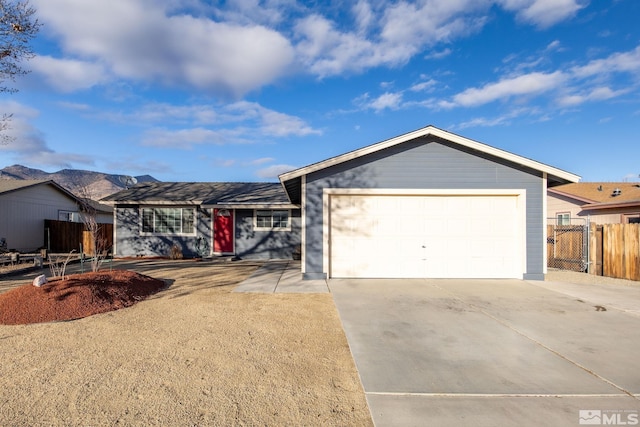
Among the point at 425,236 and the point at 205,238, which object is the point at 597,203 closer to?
the point at 425,236

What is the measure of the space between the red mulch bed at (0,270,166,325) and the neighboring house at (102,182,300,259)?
7352mm

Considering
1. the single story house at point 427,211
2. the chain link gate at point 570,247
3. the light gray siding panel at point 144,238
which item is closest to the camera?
the single story house at point 427,211

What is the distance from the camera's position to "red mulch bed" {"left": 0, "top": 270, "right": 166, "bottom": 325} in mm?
5469

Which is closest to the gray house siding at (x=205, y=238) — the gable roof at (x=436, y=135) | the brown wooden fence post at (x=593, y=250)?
the gable roof at (x=436, y=135)

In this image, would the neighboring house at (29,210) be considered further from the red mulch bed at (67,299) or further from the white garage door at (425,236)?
the white garage door at (425,236)

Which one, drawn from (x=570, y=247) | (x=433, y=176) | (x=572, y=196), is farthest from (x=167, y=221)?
(x=572, y=196)

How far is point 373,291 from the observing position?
7.71 metres

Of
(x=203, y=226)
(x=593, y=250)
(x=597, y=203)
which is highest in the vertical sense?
(x=597, y=203)

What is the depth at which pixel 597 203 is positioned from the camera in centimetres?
1530

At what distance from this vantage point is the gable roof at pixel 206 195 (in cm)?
1418

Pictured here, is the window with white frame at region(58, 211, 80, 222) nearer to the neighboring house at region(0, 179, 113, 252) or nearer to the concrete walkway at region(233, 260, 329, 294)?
the neighboring house at region(0, 179, 113, 252)

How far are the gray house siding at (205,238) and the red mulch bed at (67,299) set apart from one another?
734 centimetres

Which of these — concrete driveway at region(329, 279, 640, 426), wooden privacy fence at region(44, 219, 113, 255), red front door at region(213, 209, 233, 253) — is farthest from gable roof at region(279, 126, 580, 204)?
wooden privacy fence at region(44, 219, 113, 255)

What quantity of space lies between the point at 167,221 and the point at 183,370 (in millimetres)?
12941
